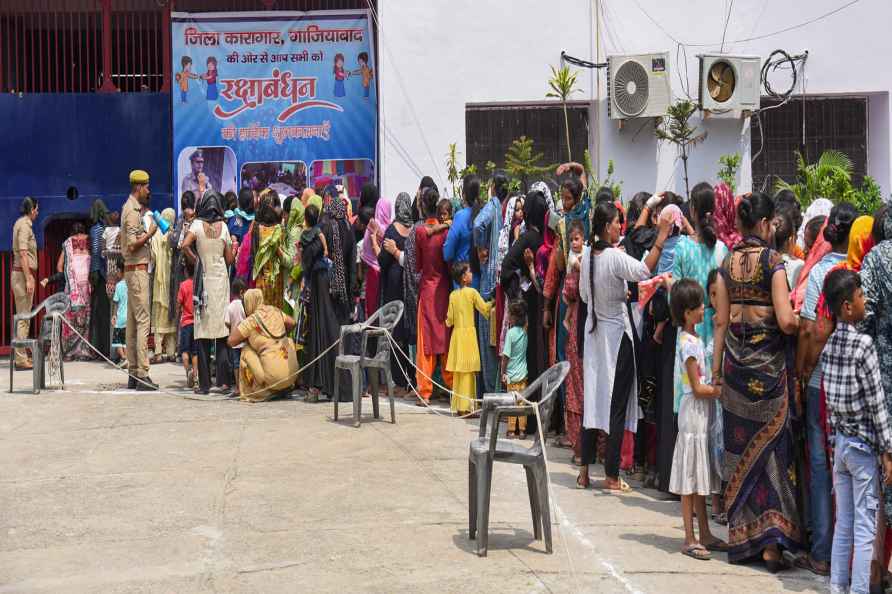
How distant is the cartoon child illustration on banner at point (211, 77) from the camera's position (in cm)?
1600

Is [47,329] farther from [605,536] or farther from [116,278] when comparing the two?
[605,536]

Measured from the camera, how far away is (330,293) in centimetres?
1160

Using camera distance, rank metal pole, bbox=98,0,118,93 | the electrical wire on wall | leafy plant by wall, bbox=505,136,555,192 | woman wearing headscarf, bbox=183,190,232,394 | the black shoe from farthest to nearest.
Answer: metal pole, bbox=98,0,118,93
the electrical wire on wall
leafy plant by wall, bbox=505,136,555,192
the black shoe
woman wearing headscarf, bbox=183,190,232,394

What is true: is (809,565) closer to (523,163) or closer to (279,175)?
(523,163)

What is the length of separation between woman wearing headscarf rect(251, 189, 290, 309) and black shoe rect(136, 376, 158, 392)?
64.7 inches

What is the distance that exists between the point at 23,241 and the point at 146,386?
3.52m

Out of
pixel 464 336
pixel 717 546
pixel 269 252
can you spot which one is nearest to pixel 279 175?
pixel 269 252

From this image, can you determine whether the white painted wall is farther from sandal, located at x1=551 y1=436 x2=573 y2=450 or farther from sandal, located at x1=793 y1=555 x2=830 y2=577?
sandal, located at x1=793 y1=555 x2=830 y2=577

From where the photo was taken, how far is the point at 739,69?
15.4m

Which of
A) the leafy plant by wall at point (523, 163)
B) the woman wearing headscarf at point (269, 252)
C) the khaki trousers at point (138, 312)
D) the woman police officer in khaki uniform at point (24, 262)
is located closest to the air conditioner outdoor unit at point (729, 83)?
the leafy plant by wall at point (523, 163)

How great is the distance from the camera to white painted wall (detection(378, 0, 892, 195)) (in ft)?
51.0

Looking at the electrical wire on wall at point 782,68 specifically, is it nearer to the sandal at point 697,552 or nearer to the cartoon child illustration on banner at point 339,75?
the cartoon child illustration on banner at point 339,75

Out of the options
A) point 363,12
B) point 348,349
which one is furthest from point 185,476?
point 363,12

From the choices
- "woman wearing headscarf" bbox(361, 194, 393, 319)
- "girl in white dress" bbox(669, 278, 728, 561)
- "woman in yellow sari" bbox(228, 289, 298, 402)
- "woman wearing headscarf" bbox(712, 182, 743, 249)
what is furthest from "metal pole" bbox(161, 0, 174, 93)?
"girl in white dress" bbox(669, 278, 728, 561)
